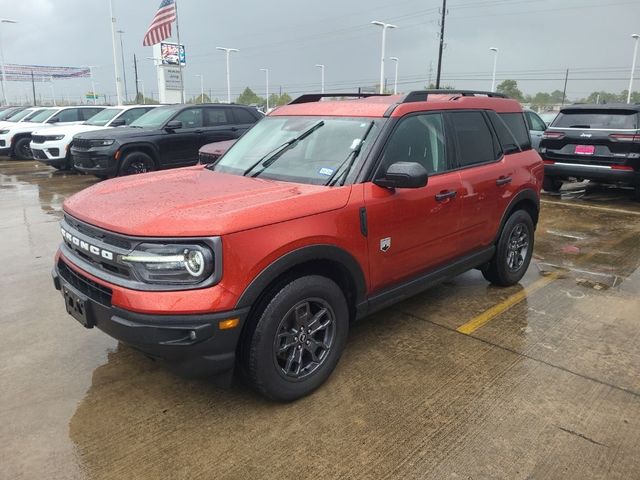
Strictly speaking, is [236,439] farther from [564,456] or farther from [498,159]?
[498,159]

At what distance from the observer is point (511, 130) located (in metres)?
4.84

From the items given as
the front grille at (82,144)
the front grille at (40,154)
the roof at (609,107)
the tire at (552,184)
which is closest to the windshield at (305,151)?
the roof at (609,107)

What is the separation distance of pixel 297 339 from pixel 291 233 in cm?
66

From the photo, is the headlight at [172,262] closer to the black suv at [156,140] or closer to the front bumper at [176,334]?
the front bumper at [176,334]

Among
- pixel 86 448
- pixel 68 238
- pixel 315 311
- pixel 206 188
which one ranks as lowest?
pixel 86 448

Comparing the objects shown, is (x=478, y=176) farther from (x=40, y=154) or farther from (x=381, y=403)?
(x=40, y=154)

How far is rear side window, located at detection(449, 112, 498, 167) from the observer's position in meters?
4.07

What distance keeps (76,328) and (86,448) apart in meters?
1.58

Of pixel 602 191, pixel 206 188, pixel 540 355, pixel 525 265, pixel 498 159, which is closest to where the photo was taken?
pixel 206 188

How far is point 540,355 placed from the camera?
3602 mm

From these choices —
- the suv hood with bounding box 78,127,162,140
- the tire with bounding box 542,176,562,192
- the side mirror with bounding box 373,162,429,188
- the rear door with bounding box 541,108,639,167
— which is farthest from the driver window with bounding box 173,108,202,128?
the side mirror with bounding box 373,162,429,188

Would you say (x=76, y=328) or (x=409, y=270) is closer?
(x=409, y=270)

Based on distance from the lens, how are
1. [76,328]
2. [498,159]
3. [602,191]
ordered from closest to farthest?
[76,328]
[498,159]
[602,191]

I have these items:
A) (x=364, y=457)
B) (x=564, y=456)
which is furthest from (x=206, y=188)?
(x=564, y=456)
